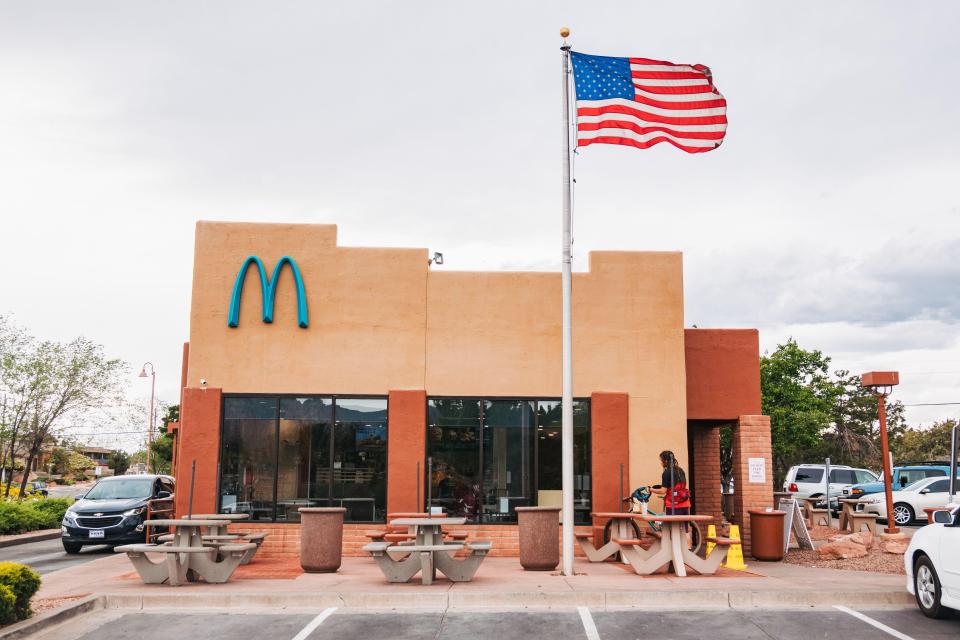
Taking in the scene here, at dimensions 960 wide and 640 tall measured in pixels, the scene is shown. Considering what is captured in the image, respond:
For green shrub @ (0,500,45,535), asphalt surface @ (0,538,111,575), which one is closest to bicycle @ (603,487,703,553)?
asphalt surface @ (0,538,111,575)

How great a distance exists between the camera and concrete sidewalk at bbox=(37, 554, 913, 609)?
10.3 meters

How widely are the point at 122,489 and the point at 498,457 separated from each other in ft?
30.8

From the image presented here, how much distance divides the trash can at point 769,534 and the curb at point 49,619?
34.8 feet

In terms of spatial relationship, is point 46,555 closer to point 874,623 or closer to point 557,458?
point 557,458

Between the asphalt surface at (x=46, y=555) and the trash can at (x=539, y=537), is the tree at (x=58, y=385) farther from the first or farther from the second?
the trash can at (x=539, y=537)

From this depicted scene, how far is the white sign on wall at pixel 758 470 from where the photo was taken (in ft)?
51.4

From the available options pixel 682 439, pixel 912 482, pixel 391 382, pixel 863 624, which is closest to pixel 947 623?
pixel 863 624

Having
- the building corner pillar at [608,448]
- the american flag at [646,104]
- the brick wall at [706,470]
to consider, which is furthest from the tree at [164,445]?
the american flag at [646,104]

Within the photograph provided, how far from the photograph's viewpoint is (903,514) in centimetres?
2445

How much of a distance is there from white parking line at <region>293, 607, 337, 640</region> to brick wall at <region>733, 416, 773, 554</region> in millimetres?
8516

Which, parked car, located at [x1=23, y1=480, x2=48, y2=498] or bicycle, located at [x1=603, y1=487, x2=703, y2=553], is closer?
bicycle, located at [x1=603, y1=487, x2=703, y2=553]

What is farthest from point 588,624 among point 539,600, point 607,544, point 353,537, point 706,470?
point 706,470

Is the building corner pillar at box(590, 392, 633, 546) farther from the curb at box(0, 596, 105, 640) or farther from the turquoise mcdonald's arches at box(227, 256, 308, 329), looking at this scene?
the curb at box(0, 596, 105, 640)

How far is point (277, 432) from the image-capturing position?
1545 cm
